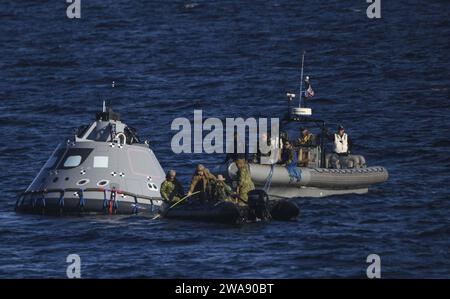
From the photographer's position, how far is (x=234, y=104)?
8106cm

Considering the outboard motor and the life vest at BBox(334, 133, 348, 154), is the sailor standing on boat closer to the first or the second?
the life vest at BBox(334, 133, 348, 154)

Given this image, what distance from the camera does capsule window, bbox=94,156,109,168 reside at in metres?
47.5

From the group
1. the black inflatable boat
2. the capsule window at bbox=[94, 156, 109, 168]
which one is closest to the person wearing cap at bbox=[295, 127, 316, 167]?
the black inflatable boat

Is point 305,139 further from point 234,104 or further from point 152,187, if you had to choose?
point 234,104

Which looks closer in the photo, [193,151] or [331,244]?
[331,244]

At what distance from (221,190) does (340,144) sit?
31.8ft

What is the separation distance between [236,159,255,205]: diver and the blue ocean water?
3.88 ft

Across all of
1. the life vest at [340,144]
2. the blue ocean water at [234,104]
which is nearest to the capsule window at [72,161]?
the blue ocean water at [234,104]

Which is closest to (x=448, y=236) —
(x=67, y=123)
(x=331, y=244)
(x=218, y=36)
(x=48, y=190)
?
(x=331, y=244)

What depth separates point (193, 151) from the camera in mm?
66000

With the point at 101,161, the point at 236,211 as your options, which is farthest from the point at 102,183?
the point at 236,211

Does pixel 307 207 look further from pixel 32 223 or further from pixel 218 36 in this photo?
pixel 218 36

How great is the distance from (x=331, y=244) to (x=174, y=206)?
603cm

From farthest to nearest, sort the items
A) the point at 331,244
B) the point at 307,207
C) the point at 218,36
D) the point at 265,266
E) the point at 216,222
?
the point at 218,36 → the point at 307,207 → the point at 216,222 → the point at 331,244 → the point at 265,266
